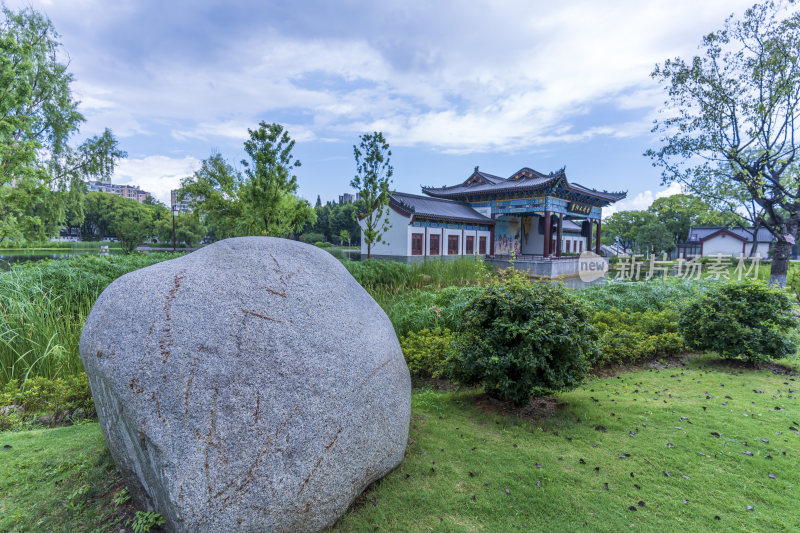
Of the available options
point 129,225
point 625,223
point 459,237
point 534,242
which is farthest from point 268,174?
point 625,223

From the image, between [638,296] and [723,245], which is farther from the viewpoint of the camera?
[723,245]

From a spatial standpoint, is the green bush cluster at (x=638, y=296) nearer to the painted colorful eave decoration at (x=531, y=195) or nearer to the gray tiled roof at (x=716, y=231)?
the painted colorful eave decoration at (x=531, y=195)

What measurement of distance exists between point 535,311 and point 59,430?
4.25 meters

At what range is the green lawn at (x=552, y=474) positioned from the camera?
7.23ft

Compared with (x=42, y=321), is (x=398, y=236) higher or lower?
higher

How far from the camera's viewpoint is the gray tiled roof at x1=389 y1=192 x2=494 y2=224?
19.1 metres

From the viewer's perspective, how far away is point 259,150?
10.4 meters

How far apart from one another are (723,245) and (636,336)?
4083cm

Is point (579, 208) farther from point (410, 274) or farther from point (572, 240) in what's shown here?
point (410, 274)

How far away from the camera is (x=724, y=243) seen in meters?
35.2

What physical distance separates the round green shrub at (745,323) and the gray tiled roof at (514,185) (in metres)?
16.1

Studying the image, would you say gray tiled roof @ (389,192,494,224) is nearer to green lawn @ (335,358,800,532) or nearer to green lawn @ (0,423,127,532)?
green lawn @ (335,358,800,532)

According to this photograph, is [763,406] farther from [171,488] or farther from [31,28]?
[31,28]

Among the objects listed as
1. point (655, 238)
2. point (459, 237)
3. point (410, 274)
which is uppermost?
point (655, 238)
